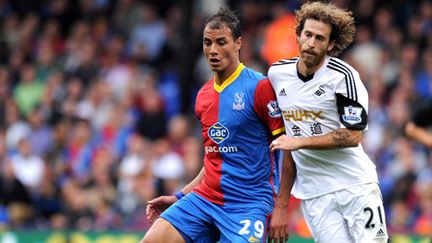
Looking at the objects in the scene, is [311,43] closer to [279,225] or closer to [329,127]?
[329,127]

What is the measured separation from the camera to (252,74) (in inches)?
335

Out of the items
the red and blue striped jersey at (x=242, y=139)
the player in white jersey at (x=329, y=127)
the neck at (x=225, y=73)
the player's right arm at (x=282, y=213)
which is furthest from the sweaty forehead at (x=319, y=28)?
the player's right arm at (x=282, y=213)

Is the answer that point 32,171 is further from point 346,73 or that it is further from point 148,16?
point 346,73

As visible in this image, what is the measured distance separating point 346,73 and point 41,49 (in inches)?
486

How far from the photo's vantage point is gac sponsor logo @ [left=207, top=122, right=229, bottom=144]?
8.41 metres

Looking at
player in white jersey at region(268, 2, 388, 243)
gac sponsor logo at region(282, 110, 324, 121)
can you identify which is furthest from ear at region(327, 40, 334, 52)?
gac sponsor logo at region(282, 110, 324, 121)

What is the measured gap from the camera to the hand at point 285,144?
25.7 ft

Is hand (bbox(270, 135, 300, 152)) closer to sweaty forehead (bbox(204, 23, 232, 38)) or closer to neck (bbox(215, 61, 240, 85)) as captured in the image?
neck (bbox(215, 61, 240, 85))

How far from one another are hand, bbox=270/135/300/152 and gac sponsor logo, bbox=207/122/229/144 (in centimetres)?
61

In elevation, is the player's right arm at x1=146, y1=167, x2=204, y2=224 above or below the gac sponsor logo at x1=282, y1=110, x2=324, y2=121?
below

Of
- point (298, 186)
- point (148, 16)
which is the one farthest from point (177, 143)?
point (298, 186)

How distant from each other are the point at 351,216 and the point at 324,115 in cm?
83

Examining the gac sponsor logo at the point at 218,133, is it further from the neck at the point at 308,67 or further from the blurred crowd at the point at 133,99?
the blurred crowd at the point at 133,99

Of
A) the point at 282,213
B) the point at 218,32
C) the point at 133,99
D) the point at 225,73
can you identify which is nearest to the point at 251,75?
the point at 225,73
